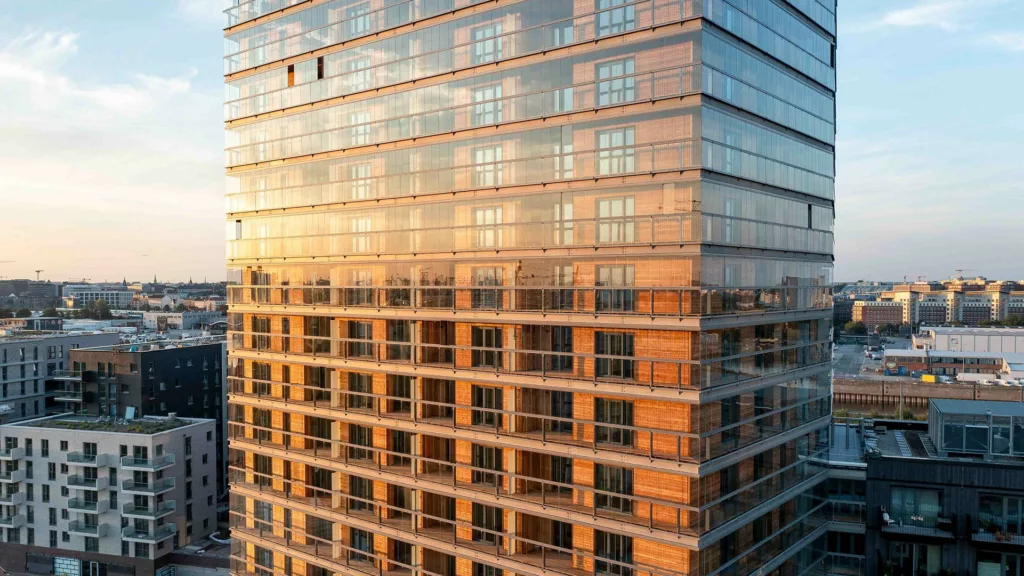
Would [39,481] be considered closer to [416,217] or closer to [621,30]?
[416,217]

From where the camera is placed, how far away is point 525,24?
75.8 ft

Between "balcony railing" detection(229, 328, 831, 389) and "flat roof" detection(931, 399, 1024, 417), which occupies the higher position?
"balcony railing" detection(229, 328, 831, 389)

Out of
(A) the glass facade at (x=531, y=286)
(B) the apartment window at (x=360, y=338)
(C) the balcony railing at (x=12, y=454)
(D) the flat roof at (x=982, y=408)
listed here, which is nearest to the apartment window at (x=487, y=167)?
(A) the glass facade at (x=531, y=286)

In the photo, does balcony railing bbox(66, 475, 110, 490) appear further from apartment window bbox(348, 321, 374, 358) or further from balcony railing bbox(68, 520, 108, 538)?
apartment window bbox(348, 321, 374, 358)

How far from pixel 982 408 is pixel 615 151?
63.7 ft

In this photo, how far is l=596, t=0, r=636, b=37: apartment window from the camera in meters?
20.9

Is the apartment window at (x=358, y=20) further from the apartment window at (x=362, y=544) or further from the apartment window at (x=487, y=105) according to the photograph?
the apartment window at (x=362, y=544)

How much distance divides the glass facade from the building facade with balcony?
29182 millimetres

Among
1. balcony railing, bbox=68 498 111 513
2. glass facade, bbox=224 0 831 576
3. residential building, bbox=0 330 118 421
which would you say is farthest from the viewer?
residential building, bbox=0 330 118 421

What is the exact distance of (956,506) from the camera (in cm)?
2662

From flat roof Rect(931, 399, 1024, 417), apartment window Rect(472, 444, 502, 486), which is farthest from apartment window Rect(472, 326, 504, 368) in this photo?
flat roof Rect(931, 399, 1024, 417)

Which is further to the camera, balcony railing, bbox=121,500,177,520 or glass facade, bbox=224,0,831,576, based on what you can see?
balcony railing, bbox=121,500,177,520

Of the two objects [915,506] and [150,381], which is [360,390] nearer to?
[915,506]

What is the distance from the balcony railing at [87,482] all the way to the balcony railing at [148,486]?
1458 millimetres
